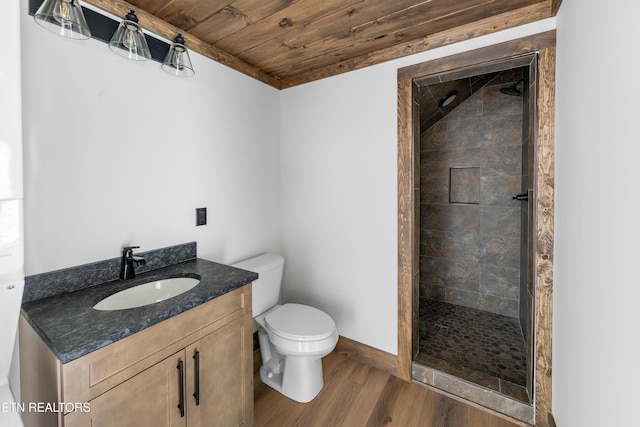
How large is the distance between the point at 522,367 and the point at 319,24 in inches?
103

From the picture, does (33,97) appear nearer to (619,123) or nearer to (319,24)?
(319,24)

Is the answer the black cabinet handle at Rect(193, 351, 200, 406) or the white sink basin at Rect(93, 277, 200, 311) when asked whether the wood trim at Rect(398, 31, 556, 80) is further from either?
the black cabinet handle at Rect(193, 351, 200, 406)

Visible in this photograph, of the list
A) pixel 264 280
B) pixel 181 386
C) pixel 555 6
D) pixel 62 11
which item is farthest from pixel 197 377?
pixel 555 6

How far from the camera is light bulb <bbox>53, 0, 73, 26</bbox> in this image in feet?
3.49

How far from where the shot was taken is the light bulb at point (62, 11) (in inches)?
41.9

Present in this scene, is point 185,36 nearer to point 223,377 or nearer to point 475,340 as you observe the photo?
point 223,377

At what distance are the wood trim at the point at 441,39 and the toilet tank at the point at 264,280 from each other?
1.50 m

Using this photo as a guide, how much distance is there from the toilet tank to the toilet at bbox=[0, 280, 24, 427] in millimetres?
1132

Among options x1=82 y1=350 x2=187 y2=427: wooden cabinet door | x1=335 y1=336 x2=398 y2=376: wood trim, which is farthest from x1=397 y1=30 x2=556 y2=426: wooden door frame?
x1=82 y1=350 x2=187 y2=427: wooden cabinet door

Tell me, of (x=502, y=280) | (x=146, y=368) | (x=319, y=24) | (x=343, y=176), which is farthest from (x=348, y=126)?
(x=502, y=280)

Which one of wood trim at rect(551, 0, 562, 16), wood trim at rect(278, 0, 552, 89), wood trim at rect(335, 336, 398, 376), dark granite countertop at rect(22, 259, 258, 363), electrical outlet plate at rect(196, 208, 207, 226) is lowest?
wood trim at rect(335, 336, 398, 376)

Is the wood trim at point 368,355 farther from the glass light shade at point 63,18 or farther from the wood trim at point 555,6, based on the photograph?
the glass light shade at point 63,18

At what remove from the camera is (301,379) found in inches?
68.4

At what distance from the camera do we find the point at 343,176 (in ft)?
7.02
